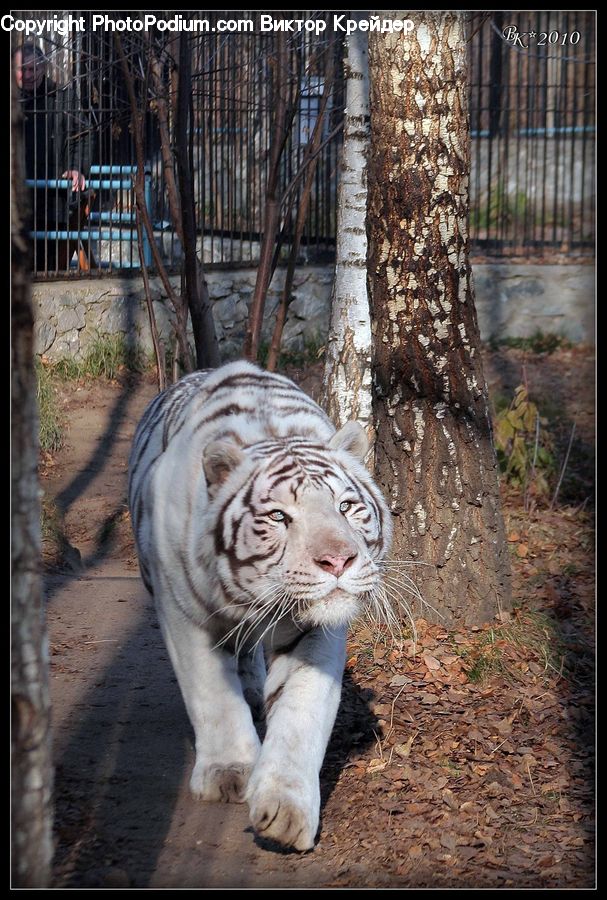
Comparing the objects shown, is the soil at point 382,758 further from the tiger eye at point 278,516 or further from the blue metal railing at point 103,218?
the blue metal railing at point 103,218

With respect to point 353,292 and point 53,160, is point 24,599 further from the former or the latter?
point 53,160

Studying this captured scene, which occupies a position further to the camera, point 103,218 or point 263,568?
point 103,218

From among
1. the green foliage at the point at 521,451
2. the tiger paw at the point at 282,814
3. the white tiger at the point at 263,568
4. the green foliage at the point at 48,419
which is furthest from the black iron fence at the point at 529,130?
the tiger paw at the point at 282,814

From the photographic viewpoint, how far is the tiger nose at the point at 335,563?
282cm

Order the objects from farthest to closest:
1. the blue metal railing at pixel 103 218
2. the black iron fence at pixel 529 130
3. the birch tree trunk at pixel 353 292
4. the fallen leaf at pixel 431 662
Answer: the black iron fence at pixel 529 130 → the blue metal railing at pixel 103 218 → the birch tree trunk at pixel 353 292 → the fallen leaf at pixel 431 662

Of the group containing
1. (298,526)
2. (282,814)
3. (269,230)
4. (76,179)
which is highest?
(76,179)

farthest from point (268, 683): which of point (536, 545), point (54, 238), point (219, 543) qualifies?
point (54, 238)

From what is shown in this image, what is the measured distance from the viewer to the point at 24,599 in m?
1.93

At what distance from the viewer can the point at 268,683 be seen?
334 cm

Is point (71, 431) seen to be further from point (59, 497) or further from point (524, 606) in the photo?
point (524, 606)

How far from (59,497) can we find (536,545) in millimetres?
3267

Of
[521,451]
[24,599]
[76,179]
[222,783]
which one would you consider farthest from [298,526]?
[76,179]

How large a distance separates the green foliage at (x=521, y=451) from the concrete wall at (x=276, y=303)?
3.81 metres

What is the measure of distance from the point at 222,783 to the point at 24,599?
1583 millimetres
